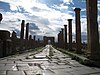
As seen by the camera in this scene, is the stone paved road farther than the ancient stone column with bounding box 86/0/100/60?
No

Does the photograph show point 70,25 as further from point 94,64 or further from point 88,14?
point 94,64

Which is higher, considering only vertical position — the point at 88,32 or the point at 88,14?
the point at 88,14

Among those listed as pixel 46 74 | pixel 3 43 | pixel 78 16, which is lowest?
pixel 46 74

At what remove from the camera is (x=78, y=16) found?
22203mm

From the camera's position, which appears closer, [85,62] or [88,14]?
[85,62]

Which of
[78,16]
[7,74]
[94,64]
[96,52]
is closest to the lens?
[7,74]

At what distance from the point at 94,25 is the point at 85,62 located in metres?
2.68

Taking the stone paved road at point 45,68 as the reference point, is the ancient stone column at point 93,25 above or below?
above

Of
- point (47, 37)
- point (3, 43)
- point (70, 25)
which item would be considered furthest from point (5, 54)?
point (47, 37)

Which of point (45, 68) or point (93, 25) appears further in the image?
point (93, 25)

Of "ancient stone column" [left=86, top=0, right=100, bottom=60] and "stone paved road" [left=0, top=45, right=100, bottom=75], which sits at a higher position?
"ancient stone column" [left=86, top=0, right=100, bottom=60]

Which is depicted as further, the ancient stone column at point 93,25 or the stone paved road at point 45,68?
the ancient stone column at point 93,25

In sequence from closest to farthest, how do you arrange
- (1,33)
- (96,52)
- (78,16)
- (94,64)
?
1. (94,64)
2. (96,52)
3. (1,33)
4. (78,16)

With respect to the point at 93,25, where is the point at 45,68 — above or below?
below
